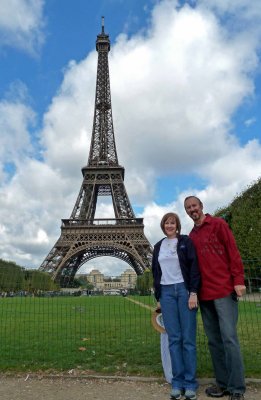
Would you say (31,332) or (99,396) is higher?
(31,332)

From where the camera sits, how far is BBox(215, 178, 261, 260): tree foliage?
28.7 metres

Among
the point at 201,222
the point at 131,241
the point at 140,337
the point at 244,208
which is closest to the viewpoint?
the point at 201,222

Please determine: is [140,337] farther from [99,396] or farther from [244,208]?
[244,208]

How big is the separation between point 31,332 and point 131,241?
143 feet

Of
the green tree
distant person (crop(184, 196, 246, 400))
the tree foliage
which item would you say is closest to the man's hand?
distant person (crop(184, 196, 246, 400))

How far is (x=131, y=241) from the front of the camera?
54344mm

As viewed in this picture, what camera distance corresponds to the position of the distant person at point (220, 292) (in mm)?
5098

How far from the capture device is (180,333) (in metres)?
5.42

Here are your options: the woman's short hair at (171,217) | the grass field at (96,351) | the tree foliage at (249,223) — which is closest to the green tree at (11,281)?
the grass field at (96,351)

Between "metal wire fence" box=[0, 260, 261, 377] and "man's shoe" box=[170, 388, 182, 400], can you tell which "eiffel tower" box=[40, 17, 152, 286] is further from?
"man's shoe" box=[170, 388, 182, 400]

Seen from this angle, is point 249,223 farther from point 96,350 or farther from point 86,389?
point 86,389

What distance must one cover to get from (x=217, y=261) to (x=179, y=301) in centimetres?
69

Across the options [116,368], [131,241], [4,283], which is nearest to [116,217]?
[131,241]

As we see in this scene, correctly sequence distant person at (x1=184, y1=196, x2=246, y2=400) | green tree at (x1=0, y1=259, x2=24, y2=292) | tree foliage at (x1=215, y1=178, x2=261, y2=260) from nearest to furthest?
distant person at (x1=184, y1=196, x2=246, y2=400) → green tree at (x1=0, y1=259, x2=24, y2=292) → tree foliage at (x1=215, y1=178, x2=261, y2=260)
